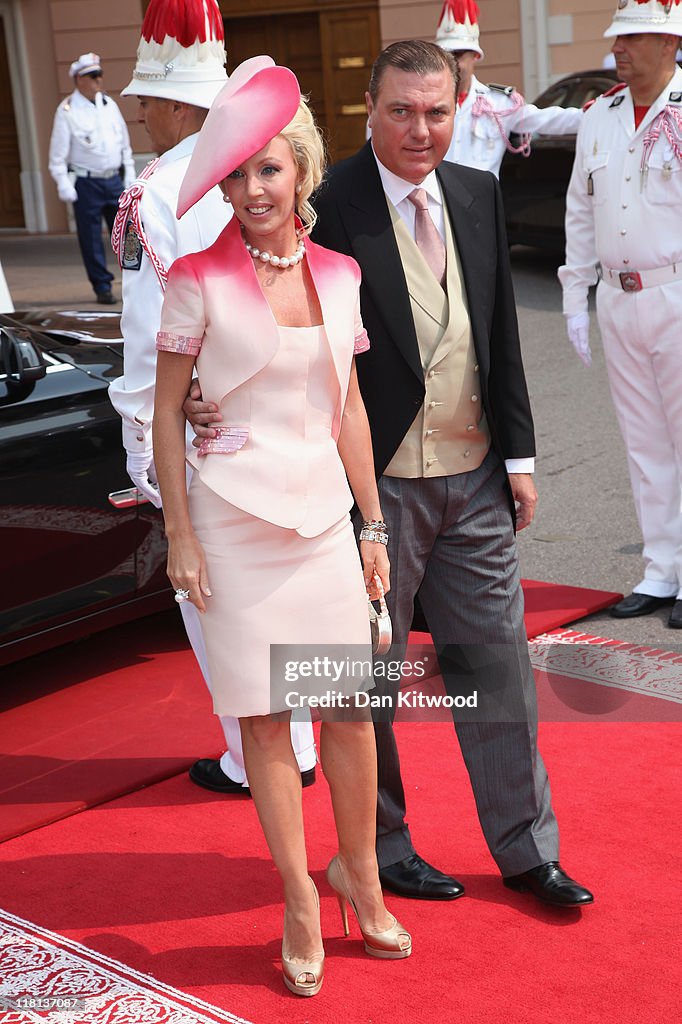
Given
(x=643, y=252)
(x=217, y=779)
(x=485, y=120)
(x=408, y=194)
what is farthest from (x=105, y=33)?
(x=408, y=194)

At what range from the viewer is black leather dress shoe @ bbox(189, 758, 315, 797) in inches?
153

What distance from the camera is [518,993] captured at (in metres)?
2.81

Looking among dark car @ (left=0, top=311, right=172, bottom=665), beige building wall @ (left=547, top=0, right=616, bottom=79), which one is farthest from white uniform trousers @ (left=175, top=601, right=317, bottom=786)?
beige building wall @ (left=547, top=0, right=616, bottom=79)

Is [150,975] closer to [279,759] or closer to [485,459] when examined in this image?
[279,759]

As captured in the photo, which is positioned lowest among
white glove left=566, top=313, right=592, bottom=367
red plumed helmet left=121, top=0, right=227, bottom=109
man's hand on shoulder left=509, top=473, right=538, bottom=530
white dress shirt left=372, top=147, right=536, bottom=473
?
white glove left=566, top=313, right=592, bottom=367

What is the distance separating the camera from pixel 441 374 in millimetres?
3062

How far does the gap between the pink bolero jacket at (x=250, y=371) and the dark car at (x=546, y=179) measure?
31.1 ft

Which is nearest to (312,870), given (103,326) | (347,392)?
(347,392)

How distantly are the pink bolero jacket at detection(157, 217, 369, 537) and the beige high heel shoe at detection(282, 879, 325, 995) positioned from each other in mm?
801

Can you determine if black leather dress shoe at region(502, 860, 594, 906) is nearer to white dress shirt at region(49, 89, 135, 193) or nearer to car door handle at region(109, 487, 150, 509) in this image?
car door handle at region(109, 487, 150, 509)

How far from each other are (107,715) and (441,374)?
6.32 ft

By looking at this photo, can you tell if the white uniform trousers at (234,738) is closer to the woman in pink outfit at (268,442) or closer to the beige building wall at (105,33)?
the woman in pink outfit at (268,442)

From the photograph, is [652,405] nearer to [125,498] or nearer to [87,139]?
[125,498]

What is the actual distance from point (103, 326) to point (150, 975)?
9.46 feet
